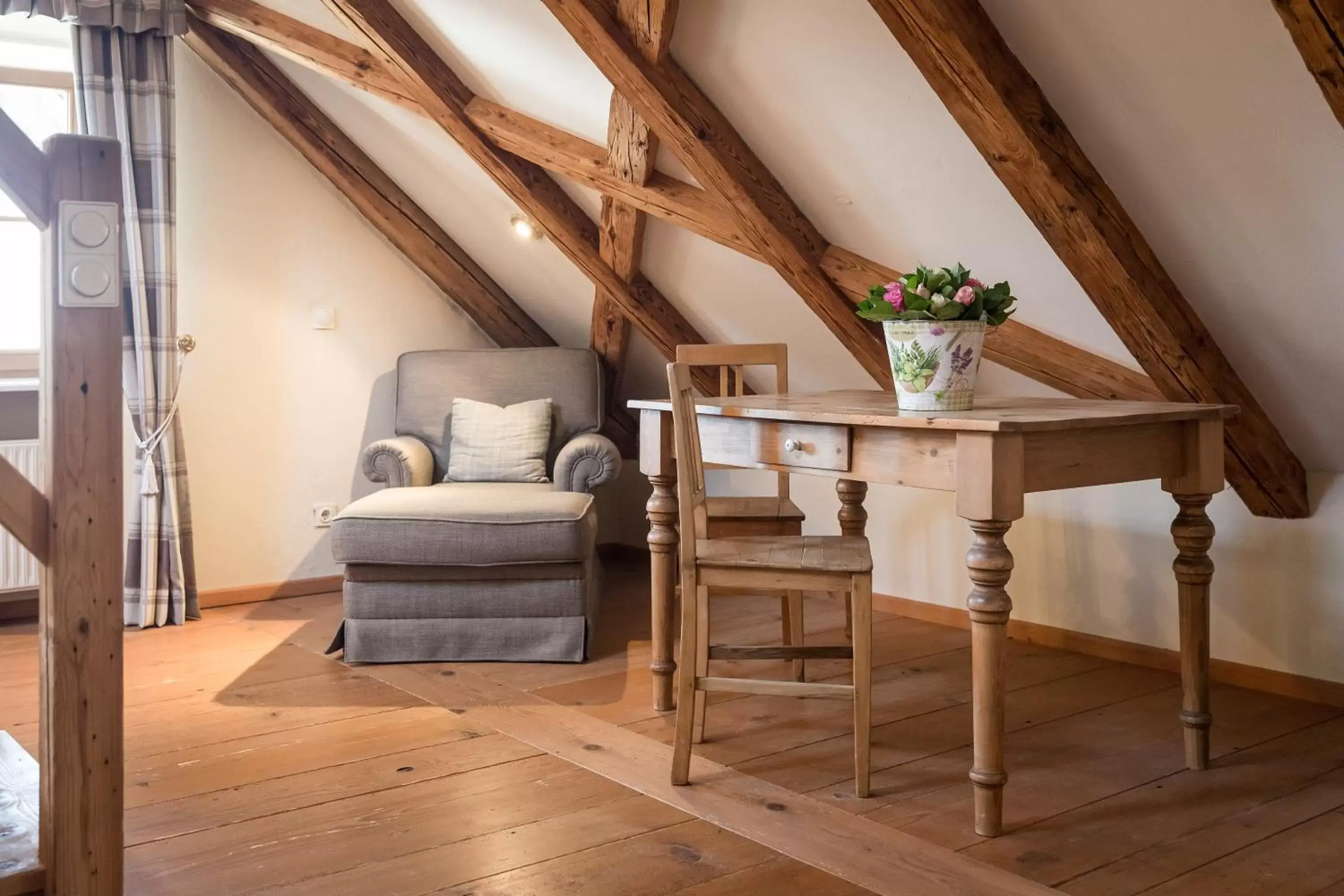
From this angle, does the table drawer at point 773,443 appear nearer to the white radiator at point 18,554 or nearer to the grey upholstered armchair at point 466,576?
the grey upholstered armchair at point 466,576

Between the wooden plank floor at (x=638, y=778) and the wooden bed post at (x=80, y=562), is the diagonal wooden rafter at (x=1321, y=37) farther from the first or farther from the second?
the wooden bed post at (x=80, y=562)

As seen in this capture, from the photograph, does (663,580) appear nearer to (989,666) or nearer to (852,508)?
(852,508)

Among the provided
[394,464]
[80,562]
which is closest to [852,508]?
[394,464]

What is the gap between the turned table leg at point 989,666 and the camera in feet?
7.41

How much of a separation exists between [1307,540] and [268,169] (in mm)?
3472

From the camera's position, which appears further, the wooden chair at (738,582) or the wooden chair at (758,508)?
the wooden chair at (758,508)

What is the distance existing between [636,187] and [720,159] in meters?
0.40

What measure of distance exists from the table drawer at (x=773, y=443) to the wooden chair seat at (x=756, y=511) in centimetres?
45

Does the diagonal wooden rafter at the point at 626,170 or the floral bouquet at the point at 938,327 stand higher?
the diagonal wooden rafter at the point at 626,170

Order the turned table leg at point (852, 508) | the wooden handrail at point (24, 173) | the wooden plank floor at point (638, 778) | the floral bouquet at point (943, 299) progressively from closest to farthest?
the wooden handrail at point (24, 173), the wooden plank floor at point (638, 778), the floral bouquet at point (943, 299), the turned table leg at point (852, 508)

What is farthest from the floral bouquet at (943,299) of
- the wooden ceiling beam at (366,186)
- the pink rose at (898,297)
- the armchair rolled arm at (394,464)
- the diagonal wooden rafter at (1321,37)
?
the wooden ceiling beam at (366,186)

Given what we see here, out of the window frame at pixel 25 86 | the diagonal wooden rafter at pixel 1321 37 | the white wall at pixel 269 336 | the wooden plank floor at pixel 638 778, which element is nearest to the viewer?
the diagonal wooden rafter at pixel 1321 37

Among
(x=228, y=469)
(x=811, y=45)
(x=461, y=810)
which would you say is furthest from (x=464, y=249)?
(x=461, y=810)

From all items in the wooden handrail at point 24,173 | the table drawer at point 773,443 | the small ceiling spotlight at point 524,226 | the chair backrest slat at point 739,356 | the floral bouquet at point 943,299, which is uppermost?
the small ceiling spotlight at point 524,226
